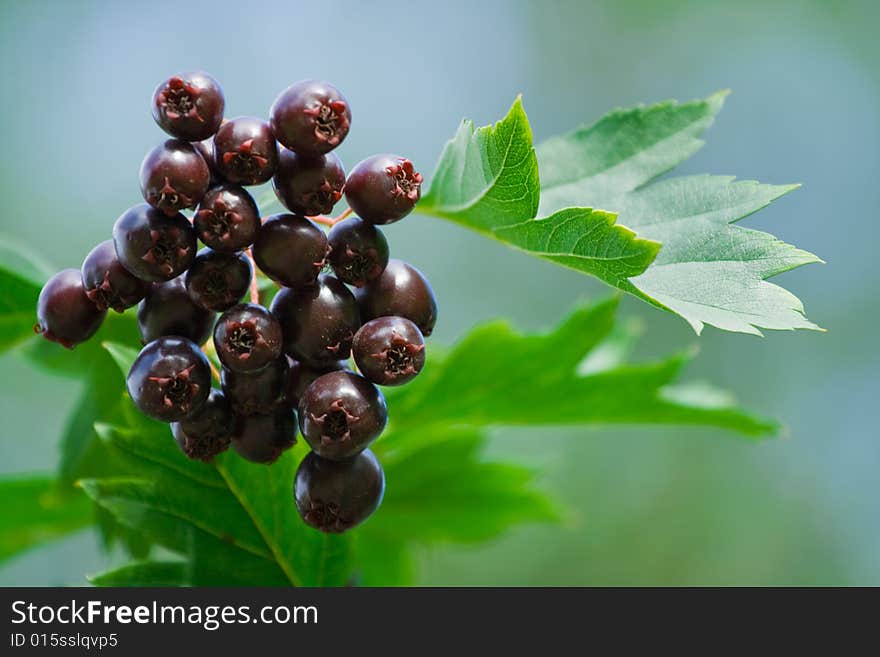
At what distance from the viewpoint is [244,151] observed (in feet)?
3.71

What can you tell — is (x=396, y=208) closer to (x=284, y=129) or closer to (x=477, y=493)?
(x=284, y=129)

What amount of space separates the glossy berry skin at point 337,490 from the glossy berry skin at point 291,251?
0.83ft

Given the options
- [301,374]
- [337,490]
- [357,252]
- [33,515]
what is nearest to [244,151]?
[357,252]

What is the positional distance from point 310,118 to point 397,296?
26 cm

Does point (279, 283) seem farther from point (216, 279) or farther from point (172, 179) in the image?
point (172, 179)

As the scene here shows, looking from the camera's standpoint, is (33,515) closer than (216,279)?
No

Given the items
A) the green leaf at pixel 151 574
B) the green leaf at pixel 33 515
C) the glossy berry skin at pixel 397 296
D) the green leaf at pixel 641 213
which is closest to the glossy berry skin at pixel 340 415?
the glossy berry skin at pixel 397 296

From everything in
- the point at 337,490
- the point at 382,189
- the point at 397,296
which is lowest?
the point at 337,490

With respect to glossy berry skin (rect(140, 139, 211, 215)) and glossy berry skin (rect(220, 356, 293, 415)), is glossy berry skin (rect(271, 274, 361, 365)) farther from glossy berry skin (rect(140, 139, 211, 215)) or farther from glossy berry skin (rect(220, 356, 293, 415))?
glossy berry skin (rect(140, 139, 211, 215))

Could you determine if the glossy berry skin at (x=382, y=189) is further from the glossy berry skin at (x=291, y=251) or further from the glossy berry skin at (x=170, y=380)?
the glossy berry skin at (x=170, y=380)

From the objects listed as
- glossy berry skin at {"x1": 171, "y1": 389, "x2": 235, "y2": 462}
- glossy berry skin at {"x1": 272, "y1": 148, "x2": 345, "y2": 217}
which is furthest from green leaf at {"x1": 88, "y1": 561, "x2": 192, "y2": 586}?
glossy berry skin at {"x1": 272, "y1": 148, "x2": 345, "y2": 217}

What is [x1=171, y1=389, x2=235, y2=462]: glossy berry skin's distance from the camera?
1.19 meters

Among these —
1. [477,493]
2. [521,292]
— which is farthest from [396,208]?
[521,292]

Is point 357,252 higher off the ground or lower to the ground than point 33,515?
lower
